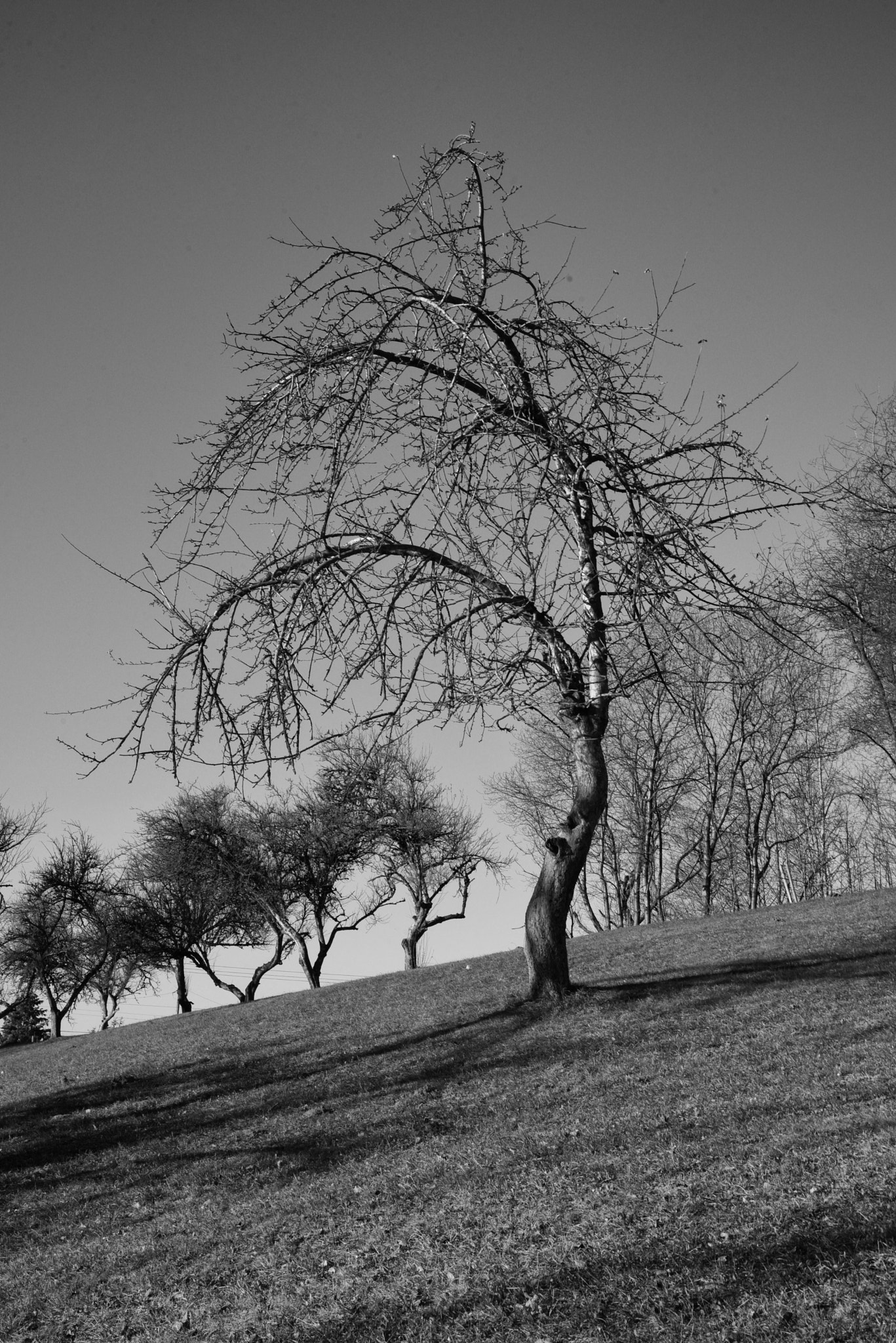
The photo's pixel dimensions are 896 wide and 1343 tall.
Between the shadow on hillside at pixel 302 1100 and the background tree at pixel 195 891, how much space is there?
61.7ft

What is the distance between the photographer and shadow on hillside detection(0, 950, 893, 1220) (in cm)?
878

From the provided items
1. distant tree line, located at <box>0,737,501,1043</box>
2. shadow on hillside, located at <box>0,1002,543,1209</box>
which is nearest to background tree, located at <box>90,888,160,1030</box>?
distant tree line, located at <box>0,737,501,1043</box>

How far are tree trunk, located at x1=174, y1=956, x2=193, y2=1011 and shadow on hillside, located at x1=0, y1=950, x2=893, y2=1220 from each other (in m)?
23.4

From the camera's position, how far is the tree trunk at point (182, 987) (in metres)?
36.5

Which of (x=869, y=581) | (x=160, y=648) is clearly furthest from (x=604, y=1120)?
(x=869, y=581)

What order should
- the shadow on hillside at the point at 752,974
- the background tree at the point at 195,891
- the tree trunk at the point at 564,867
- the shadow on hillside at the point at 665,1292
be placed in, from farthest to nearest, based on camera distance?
1. the background tree at the point at 195,891
2. the shadow on hillside at the point at 752,974
3. the tree trunk at the point at 564,867
4. the shadow on hillside at the point at 665,1292

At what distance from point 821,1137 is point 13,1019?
4805 cm

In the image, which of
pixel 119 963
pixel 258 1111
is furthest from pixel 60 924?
pixel 258 1111

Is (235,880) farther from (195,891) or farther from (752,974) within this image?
(752,974)

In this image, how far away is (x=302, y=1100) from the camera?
1048 centimetres

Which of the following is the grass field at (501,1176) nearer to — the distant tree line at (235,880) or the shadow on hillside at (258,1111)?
the shadow on hillside at (258,1111)

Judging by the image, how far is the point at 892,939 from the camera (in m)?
14.3

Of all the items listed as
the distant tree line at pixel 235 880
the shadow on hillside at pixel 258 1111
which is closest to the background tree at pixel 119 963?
the distant tree line at pixel 235 880

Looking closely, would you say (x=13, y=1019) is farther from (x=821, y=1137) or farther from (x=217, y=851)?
(x=821, y=1137)
